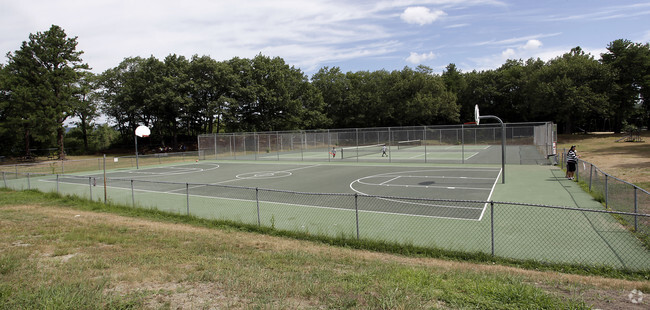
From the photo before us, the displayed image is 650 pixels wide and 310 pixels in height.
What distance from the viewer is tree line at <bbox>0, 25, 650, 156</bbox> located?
5044 cm

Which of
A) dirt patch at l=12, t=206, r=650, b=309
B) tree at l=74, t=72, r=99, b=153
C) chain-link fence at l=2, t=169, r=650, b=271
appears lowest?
chain-link fence at l=2, t=169, r=650, b=271

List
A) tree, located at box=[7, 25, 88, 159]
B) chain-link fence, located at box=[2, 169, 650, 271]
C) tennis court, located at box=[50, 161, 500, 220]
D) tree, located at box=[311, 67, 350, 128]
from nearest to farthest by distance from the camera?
chain-link fence, located at box=[2, 169, 650, 271]
tennis court, located at box=[50, 161, 500, 220]
tree, located at box=[7, 25, 88, 159]
tree, located at box=[311, 67, 350, 128]

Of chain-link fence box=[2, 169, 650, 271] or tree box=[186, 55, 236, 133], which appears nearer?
chain-link fence box=[2, 169, 650, 271]

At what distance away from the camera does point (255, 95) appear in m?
58.5

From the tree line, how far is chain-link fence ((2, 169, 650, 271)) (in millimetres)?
45300

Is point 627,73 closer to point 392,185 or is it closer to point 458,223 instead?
point 392,185

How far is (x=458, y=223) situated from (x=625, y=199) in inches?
190

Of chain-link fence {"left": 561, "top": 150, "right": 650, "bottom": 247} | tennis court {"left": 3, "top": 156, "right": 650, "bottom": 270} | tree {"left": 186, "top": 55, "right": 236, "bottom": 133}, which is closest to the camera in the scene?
tennis court {"left": 3, "top": 156, "right": 650, "bottom": 270}

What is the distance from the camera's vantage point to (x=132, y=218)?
1262 centimetres

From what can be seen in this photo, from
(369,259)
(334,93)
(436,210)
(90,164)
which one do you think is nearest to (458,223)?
(436,210)

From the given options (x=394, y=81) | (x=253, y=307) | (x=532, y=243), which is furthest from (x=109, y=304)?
(x=394, y=81)

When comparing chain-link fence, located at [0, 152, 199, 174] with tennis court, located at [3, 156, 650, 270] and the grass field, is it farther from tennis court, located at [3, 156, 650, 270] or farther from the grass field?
the grass field

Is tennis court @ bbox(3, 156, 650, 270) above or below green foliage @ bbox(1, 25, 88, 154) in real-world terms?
below

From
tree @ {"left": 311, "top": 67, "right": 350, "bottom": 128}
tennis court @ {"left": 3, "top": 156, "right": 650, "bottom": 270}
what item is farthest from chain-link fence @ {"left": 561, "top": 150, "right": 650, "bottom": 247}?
tree @ {"left": 311, "top": 67, "right": 350, "bottom": 128}
